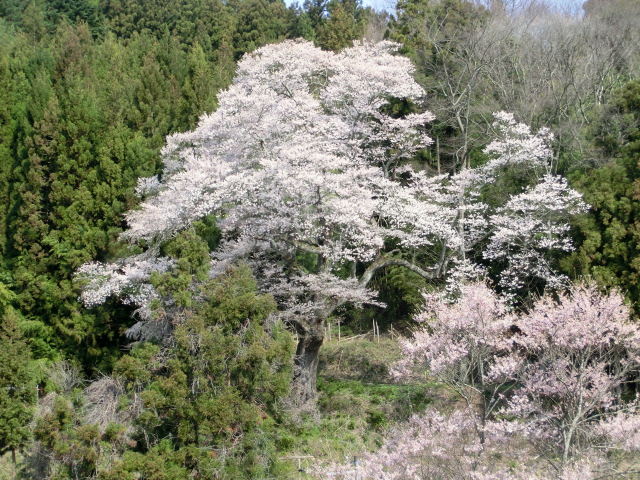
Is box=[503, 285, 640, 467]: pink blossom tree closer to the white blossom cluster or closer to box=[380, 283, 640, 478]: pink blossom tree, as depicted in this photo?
box=[380, 283, 640, 478]: pink blossom tree

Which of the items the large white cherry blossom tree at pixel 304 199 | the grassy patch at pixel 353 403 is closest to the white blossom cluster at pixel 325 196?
the large white cherry blossom tree at pixel 304 199

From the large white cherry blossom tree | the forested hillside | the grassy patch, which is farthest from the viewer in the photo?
the large white cherry blossom tree

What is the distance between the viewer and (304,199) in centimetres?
1085

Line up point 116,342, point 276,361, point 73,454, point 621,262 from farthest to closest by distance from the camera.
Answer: point 116,342, point 621,262, point 276,361, point 73,454

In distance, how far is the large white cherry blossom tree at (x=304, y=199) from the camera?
10.8 metres

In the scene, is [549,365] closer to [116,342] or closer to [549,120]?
[549,120]

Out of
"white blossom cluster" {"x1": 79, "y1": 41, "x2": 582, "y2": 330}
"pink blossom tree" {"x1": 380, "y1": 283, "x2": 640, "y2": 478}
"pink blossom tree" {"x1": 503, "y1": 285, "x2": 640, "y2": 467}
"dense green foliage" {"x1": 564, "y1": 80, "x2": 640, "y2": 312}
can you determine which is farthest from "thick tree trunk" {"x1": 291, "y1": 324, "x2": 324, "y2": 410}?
"dense green foliage" {"x1": 564, "y1": 80, "x2": 640, "y2": 312}

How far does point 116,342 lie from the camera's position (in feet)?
42.8

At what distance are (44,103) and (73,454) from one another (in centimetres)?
1057

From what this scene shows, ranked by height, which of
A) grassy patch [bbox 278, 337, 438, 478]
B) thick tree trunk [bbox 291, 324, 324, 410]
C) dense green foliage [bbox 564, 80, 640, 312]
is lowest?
grassy patch [bbox 278, 337, 438, 478]

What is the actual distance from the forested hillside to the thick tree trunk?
0.06m

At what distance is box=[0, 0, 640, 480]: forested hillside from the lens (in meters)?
7.75

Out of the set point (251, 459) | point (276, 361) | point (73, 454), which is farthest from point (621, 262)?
point (73, 454)

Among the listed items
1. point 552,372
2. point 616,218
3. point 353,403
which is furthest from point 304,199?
point 616,218
